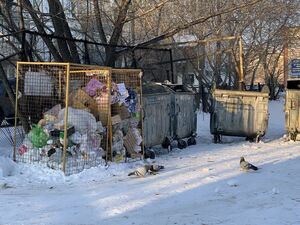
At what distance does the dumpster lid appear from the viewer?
12.2 m

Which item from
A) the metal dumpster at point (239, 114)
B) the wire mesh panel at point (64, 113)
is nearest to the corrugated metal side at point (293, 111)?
the metal dumpster at point (239, 114)

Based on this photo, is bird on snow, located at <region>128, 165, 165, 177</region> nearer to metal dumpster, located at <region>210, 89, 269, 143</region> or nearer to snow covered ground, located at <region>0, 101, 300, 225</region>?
snow covered ground, located at <region>0, 101, 300, 225</region>

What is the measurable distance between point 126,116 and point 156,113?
59.6 inches

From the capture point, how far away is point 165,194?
7.83 m

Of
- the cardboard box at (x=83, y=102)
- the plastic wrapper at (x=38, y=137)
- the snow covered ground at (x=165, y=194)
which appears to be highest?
the cardboard box at (x=83, y=102)

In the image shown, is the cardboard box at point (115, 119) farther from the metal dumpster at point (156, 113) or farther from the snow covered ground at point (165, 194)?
the metal dumpster at point (156, 113)

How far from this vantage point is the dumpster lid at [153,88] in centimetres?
1220

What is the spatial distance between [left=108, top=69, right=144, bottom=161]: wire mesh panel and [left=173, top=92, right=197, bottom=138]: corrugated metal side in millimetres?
2206

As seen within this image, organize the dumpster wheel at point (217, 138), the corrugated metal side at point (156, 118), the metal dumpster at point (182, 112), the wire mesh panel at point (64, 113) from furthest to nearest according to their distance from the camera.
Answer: the dumpster wheel at point (217, 138), the metal dumpster at point (182, 112), the corrugated metal side at point (156, 118), the wire mesh panel at point (64, 113)

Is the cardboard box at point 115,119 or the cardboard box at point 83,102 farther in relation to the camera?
the cardboard box at point 115,119

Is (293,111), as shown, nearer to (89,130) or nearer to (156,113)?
(156,113)

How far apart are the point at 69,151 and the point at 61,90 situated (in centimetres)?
158

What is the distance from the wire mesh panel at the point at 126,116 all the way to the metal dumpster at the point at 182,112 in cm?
209

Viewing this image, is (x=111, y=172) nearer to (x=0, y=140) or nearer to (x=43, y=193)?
(x=43, y=193)
